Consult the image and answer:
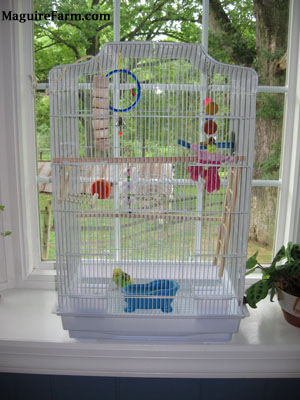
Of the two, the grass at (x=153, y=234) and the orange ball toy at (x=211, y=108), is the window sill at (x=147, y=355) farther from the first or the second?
the orange ball toy at (x=211, y=108)

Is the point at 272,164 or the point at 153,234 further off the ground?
the point at 272,164

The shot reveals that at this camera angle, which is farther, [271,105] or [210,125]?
[271,105]

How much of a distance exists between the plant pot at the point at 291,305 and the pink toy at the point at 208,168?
402 millimetres

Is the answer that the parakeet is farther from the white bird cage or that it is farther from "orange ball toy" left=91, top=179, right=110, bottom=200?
"orange ball toy" left=91, top=179, right=110, bottom=200

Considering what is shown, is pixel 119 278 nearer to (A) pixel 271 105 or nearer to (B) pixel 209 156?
(B) pixel 209 156

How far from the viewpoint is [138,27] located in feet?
4.25

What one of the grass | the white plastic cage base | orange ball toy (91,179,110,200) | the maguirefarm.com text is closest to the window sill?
the white plastic cage base

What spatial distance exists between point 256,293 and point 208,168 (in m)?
0.41

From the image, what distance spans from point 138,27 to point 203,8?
225 millimetres

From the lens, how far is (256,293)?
112cm

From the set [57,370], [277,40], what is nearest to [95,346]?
[57,370]

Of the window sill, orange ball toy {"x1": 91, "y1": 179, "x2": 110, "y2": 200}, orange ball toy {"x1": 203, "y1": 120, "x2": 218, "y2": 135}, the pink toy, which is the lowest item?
the window sill

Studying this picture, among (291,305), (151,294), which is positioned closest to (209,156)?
(151,294)

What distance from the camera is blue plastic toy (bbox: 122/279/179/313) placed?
106 centimetres
